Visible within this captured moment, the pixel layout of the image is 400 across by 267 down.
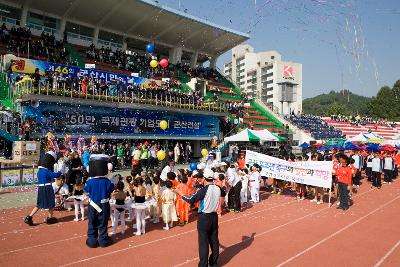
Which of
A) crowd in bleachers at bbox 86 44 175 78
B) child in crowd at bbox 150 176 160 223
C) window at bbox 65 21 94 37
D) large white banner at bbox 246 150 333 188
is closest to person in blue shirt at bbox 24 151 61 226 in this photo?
child in crowd at bbox 150 176 160 223

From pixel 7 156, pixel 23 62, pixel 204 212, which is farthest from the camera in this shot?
pixel 23 62

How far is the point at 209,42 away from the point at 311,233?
37.7m

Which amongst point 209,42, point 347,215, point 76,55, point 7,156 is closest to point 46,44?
point 76,55

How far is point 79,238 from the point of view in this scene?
907 centimetres

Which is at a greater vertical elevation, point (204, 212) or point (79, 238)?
point (204, 212)

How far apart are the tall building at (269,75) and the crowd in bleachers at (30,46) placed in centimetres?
7869

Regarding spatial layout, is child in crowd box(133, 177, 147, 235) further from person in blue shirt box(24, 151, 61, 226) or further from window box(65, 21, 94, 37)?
window box(65, 21, 94, 37)

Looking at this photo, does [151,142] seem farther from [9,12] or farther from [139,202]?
[139,202]

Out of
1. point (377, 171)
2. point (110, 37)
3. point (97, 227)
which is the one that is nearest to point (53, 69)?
point (110, 37)

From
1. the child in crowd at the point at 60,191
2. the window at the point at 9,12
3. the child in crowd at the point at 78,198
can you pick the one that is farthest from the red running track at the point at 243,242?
the window at the point at 9,12

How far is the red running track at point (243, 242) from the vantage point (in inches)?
298

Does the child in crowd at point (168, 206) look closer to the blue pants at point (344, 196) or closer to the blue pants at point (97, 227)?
the blue pants at point (97, 227)

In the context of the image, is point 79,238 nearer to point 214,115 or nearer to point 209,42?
point 214,115

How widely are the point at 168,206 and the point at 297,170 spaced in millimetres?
6651
